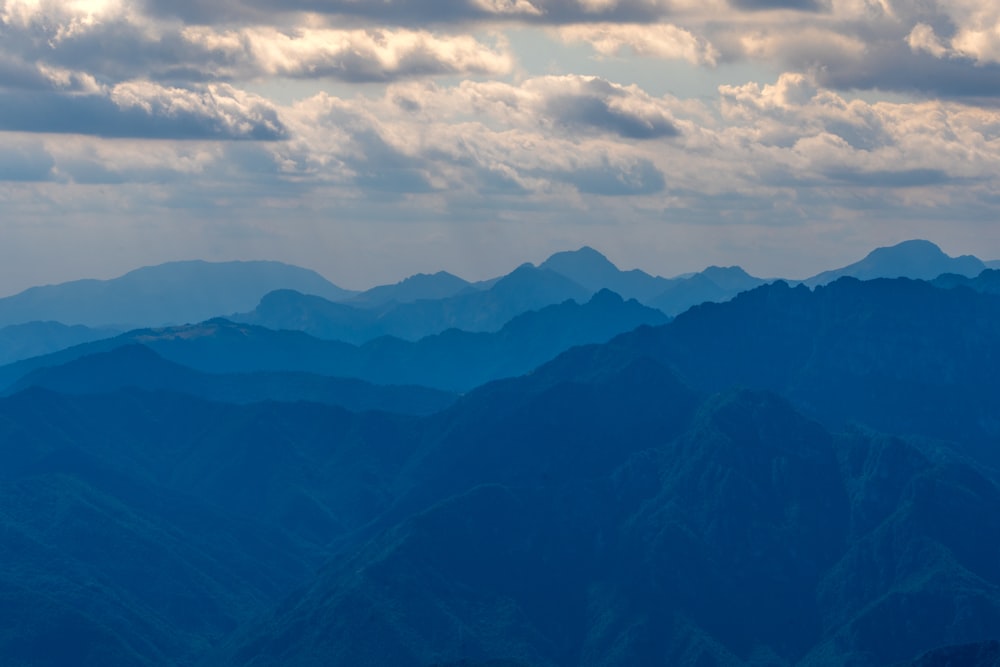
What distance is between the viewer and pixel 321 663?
622 feet

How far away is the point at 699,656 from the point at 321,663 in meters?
51.7

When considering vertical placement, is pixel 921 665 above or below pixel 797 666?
above

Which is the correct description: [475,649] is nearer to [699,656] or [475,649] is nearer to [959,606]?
[699,656]

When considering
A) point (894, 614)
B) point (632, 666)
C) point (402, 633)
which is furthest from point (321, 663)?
point (894, 614)

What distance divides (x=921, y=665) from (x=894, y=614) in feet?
186

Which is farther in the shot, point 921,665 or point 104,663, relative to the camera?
point 104,663

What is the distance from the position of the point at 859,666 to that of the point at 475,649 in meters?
51.4

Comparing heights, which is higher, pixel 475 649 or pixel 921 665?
pixel 921 665

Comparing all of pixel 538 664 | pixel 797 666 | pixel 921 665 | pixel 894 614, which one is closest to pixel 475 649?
pixel 538 664

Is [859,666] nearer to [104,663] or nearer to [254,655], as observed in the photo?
[254,655]

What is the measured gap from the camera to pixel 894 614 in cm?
19612

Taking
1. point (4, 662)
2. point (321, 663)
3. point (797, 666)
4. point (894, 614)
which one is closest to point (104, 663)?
point (4, 662)

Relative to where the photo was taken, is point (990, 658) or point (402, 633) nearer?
point (990, 658)

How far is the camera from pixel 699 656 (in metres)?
197
